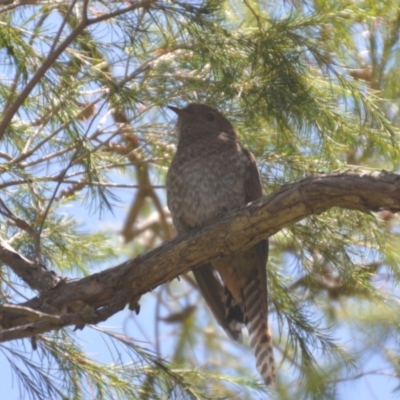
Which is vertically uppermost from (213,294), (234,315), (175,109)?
(175,109)

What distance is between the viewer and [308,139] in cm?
376

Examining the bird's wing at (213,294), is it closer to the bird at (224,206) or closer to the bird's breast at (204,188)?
the bird at (224,206)

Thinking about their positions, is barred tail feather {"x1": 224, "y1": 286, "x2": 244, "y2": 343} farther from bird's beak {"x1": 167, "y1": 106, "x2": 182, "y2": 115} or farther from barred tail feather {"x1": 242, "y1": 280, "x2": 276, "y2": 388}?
bird's beak {"x1": 167, "y1": 106, "x2": 182, "y2": 115}

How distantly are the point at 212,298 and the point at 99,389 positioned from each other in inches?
38.5

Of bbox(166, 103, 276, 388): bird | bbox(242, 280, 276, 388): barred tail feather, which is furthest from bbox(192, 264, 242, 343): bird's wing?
bbox(242, 280, 276, 388): barred tail feather

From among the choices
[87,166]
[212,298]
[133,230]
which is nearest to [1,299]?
[87,166]

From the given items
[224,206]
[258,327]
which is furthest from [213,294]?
[224,206]

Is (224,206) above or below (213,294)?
above

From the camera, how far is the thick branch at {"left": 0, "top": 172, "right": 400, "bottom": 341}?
118 inches

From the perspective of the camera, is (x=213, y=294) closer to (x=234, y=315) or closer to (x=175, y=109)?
(x=234, y=315)

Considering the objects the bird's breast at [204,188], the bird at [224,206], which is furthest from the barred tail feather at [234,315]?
the bird's breast at [204,188]

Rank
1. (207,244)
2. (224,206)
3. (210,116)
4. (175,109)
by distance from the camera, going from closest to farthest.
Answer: (207,244) → (224,206) → (175,109) → (210,116)

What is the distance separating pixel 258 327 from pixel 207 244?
2.80ft

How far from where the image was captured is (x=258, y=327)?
4.17 metres
